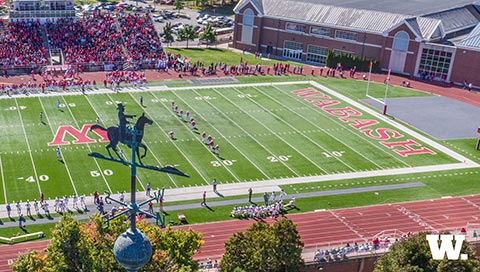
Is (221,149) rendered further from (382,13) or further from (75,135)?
(382,13)

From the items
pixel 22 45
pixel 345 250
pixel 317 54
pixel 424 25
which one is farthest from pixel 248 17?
pixel 345 250

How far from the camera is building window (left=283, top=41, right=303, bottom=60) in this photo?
74.8m

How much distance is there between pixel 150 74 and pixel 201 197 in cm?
2944

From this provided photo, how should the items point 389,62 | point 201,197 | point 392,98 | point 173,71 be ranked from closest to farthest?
point 201,197, point 392,98, point 173,71, point 389,62

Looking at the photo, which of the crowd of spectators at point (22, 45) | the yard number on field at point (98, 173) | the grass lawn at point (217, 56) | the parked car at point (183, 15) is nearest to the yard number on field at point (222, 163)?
the yard number on field at point (98, 173)

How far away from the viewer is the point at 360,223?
3434cm

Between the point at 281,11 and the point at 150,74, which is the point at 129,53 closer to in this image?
the point at 150,74

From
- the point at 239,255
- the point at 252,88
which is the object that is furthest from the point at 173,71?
the point at 239,255

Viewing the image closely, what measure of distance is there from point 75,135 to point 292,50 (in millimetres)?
37381

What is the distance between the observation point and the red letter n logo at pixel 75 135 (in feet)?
143

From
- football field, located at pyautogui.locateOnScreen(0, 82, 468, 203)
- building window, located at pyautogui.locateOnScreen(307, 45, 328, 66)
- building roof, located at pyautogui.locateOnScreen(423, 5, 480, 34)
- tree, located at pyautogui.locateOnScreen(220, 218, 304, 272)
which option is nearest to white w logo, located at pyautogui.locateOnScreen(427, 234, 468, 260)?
tree, located at pyautogui.locateOnScreen(220, 218, 304, 272)

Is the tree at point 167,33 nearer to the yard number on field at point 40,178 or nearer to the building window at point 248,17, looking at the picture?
the building window at point 248,17

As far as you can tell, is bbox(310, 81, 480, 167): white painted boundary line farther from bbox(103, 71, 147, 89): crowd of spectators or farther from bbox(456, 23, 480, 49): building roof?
bbox(103, 71, 147, 89): crowd of spectators

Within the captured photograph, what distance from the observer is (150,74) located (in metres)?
62.9
